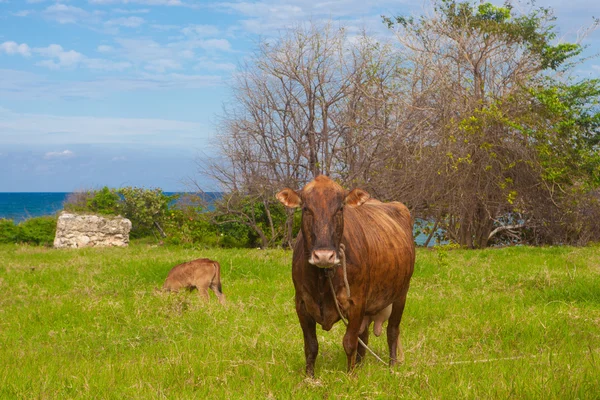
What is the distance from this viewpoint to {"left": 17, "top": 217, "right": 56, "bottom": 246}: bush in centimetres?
2561

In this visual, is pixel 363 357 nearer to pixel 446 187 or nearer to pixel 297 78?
pixel 446 187

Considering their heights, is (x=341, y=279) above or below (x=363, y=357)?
above

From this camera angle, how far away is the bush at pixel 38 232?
25.6m

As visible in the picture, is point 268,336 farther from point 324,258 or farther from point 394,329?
point 324,258

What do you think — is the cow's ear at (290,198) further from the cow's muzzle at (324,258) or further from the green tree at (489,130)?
the green tree at (489,130)

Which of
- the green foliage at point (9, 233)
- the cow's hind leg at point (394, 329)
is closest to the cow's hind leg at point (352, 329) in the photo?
the cow's hind leg at point (394, 329)

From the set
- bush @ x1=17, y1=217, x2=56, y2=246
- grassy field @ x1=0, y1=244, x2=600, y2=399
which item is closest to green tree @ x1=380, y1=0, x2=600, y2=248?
grassy field @ x1=0, y1=244, x2=600, y2=399

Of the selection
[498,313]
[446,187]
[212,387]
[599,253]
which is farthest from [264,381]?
[446,187]

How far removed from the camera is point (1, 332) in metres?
9.59

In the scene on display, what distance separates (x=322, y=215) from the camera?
17.4 ft

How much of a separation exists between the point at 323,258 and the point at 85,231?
20.2 metres

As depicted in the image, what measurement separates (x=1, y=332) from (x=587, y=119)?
18.0 meters

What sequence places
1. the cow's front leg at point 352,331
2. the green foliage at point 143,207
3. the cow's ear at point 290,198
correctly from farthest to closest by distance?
the green foliage at point 143,207, the cow's front leg at point 352,331, the cow's ear at point 290,198

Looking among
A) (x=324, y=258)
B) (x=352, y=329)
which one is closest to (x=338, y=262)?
(x=324, y=258)
